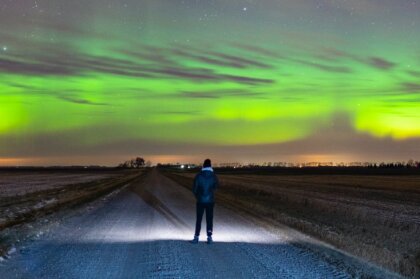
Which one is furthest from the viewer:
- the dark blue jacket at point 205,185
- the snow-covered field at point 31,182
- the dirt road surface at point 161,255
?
the snow-covered field at point 31,182

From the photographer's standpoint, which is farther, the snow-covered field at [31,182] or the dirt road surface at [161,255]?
the snow-covered field at [31,182]

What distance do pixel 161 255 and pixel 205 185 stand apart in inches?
98.7

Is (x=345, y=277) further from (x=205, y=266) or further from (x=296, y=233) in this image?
(x=296, y=233)

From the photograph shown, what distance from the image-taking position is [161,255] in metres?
12.0

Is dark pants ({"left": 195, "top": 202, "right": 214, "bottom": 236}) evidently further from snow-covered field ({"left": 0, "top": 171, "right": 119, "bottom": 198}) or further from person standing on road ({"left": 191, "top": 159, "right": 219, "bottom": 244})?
snow-covered field ({"left": 0, "top": 171, "right": 119, "bottom": 198})

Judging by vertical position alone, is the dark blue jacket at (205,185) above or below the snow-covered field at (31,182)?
above

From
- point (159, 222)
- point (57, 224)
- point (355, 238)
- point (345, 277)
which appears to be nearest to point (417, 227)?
point (355, 238)

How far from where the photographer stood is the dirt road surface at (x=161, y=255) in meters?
10.0

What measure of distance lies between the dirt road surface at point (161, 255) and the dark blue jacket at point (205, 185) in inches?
45.3

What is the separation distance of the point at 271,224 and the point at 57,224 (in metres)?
7.36

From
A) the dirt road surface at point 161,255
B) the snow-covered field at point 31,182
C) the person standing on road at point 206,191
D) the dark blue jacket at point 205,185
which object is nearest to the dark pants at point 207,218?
the person standing on road at point 206,191

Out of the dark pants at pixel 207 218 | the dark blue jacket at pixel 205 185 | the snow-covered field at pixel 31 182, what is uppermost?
the dark blue jacket at pixel 205 185

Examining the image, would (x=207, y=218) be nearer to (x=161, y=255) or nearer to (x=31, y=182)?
(x=161, y=255)

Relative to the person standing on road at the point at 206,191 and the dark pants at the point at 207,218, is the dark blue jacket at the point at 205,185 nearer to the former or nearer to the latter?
the person standing on road at the point at 206,191
